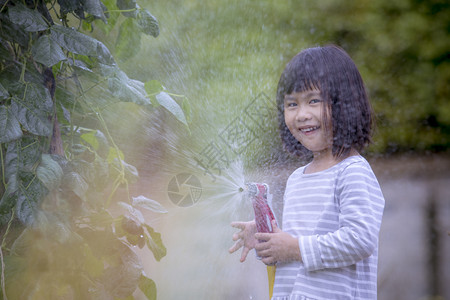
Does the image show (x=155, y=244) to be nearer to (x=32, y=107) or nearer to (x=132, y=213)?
(x=132, y=213)

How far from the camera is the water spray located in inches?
23.5

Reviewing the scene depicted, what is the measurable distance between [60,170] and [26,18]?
0.66 feet

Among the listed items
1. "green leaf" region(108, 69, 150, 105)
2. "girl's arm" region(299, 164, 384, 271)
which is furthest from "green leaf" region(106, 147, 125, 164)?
"girl's arm" region(299, 164, 384, 271)

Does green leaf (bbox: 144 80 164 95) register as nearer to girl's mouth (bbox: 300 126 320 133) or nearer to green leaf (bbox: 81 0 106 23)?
green leaf (bbox: 81 0 106 23)

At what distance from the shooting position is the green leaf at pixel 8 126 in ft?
1.74

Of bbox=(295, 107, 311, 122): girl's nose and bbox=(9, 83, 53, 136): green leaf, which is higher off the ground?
bbox=(295, 107, 311, 122): girl's nose

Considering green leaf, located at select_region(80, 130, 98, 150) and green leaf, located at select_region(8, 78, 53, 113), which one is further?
green leaf, located at select_region(80, 130, 98, 150)

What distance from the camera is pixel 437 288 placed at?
111 centimetres

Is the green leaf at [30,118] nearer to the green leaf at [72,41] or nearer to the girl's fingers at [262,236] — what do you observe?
the green leaf at [72,41]

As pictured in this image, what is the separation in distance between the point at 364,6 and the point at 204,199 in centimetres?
53

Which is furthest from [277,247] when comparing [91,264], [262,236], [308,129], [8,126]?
[8,126]

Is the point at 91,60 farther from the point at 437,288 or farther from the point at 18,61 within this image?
the point at 437,288

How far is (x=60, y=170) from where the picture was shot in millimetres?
570

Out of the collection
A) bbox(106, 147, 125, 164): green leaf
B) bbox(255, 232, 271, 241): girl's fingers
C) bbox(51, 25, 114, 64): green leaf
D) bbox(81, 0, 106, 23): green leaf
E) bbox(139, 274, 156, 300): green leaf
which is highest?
bbox(81, 0, 106, 23): green leaf
